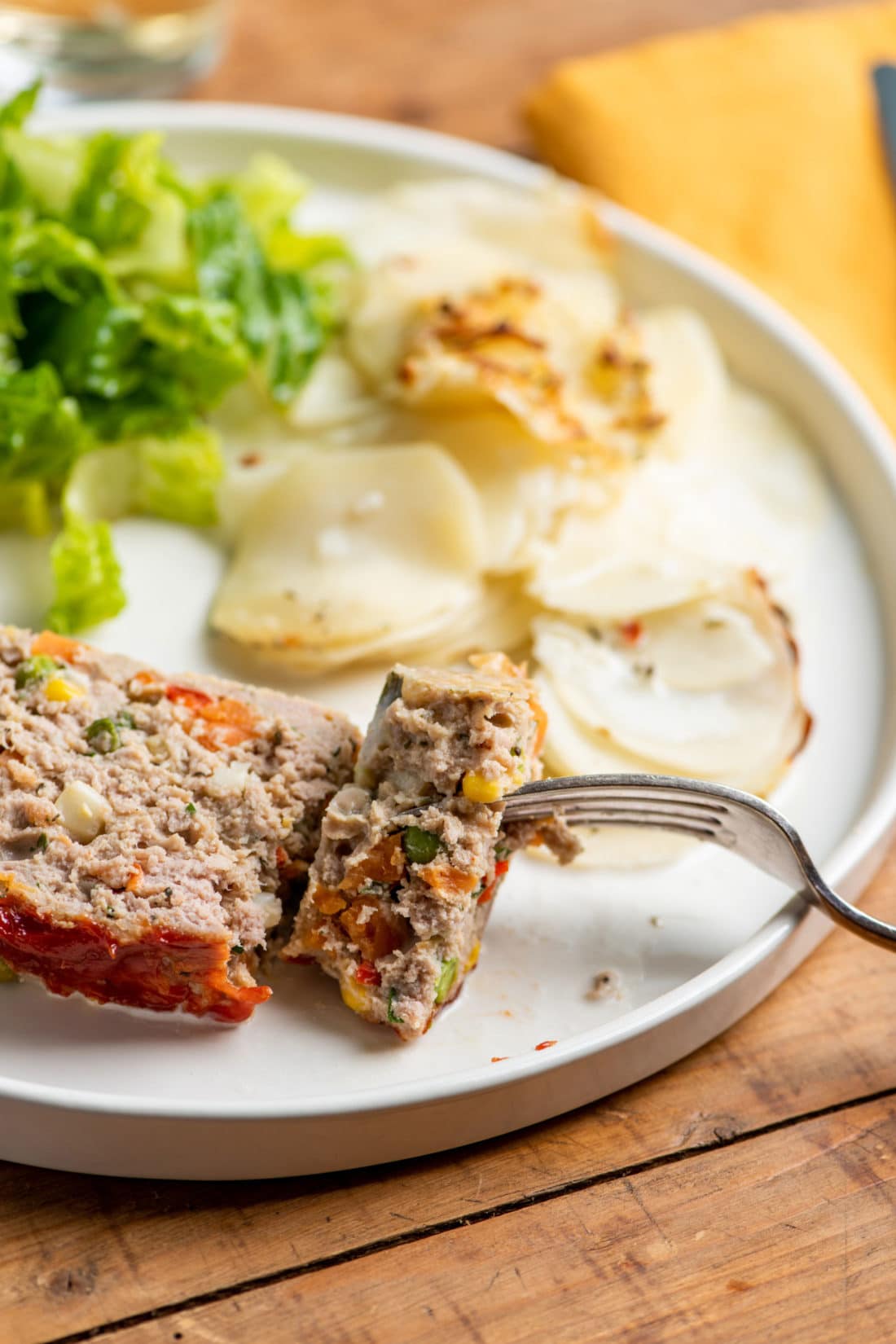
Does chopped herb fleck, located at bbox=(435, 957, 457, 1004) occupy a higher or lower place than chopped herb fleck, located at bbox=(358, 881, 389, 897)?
lower

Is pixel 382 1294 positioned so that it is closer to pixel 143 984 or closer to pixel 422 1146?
pixel 422 1146

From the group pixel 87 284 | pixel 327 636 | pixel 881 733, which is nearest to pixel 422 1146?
pixel 327 636

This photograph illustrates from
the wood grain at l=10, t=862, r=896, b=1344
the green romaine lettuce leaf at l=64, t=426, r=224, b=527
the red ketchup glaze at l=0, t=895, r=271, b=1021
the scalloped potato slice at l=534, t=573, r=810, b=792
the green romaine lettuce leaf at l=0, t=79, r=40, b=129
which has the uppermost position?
the green romaine lettuce leaf at l=0, t=79, r=40, b=129

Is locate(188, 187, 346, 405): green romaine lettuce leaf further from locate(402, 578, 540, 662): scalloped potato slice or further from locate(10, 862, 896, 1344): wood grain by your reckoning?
locate(10, 862, 896, 1344): wood grain

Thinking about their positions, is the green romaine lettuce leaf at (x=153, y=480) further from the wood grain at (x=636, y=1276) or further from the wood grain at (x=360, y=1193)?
the wood grain at (x=636, y=1276)

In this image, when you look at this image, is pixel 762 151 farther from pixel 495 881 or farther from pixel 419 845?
pixel 419 845

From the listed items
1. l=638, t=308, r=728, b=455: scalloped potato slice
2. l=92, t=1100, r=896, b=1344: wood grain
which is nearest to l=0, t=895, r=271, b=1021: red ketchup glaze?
l=92, t=1100, r=896, b=1344: wood grain
